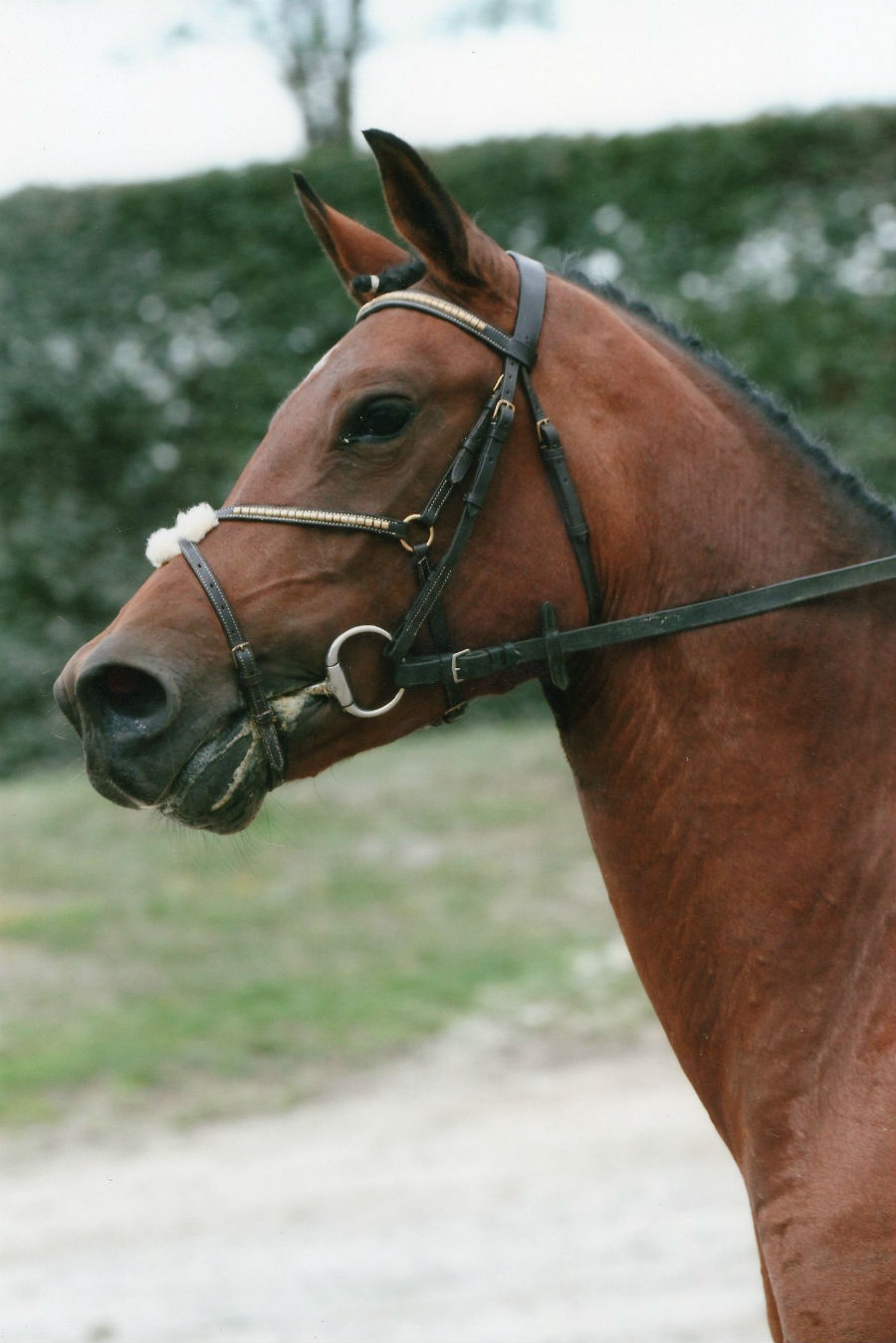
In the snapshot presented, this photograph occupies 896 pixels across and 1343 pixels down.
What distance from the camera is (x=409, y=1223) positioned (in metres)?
5.43

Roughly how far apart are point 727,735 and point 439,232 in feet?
3.50

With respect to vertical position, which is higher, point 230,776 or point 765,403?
point 765,403

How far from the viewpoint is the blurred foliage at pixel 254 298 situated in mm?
11250

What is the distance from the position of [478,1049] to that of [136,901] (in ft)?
9.08

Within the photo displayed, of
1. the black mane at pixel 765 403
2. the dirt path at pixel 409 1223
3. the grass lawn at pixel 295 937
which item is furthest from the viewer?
the grass lawn at pixel 295 937

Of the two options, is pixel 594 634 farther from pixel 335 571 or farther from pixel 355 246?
pixel 355 246

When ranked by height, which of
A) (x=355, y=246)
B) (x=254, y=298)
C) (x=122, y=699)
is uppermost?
(x=254, y=298)

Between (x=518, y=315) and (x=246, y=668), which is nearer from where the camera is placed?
(x=246, y=668)

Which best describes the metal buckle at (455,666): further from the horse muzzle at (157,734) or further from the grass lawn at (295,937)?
the grass lawn at (295,937)

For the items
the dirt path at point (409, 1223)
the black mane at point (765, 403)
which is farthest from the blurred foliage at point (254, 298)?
the black mane at point (765, 403)

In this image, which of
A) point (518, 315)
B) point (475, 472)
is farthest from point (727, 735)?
point (518, 315)

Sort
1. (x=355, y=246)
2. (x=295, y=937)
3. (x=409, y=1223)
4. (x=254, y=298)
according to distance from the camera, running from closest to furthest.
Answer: (x=355, y=246), (x=409, y=1223), (x=295, y=937), (x=254, y=298)

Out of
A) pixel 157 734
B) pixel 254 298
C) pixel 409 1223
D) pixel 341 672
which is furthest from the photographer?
pixel 254 298

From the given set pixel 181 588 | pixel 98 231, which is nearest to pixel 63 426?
pixel 98 231
